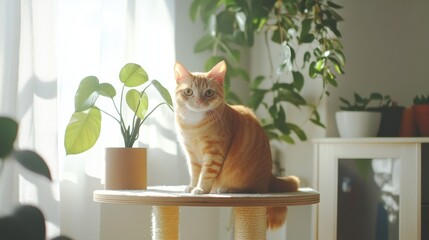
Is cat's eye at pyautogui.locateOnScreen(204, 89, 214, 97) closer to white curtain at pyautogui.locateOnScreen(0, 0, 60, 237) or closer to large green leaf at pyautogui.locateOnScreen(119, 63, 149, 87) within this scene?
large green leaf at pyautogui.locateOnScreen(119, 63, 149, 87)

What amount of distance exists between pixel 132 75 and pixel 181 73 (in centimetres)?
18

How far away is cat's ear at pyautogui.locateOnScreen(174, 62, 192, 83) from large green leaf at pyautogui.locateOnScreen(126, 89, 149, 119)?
189mm

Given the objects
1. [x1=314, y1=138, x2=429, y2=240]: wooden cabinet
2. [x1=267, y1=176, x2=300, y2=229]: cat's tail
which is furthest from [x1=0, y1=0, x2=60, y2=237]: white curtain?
[x1=314, y1=138, x2=429, y2=240]: wooden cabinet

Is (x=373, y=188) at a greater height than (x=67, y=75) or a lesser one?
lesser

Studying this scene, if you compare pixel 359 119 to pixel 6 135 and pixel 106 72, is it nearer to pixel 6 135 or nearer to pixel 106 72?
pixel 106 72

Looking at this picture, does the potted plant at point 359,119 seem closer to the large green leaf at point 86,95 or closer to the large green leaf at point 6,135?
the large green leaf at point 86,95

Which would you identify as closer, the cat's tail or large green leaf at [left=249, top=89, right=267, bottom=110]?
the cat's tail

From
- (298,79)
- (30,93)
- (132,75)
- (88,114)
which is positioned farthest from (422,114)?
(30,93)

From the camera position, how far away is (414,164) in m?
1.83

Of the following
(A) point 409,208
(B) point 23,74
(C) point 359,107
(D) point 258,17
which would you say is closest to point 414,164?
(A) point 409,208

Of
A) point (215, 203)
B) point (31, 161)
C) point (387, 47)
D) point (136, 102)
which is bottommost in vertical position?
point (215, 203)

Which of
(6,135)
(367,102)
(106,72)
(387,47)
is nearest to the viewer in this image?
(6,135)

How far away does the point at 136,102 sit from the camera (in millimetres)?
1594

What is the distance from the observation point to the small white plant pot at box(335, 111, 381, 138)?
1.99m
